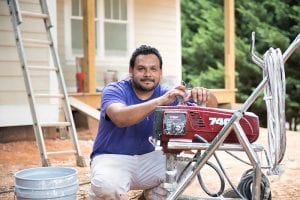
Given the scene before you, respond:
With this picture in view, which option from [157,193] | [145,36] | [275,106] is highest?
[145,36]

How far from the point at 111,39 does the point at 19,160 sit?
17.3 ft

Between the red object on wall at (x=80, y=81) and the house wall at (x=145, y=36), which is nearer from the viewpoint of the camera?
the red object on wall at (x=80, y=81)

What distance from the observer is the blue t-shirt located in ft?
11.7

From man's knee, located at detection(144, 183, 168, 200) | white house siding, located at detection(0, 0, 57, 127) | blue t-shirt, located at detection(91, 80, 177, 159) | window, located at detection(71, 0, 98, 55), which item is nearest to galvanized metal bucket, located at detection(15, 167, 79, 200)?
blue t-shirt, located at detection(91, 80, 177, 159)

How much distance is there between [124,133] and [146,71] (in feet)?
1.70

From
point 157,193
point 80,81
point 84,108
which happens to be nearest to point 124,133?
point 157,193

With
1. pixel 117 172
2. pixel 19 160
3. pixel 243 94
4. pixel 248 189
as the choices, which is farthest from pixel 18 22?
pixel 243 94

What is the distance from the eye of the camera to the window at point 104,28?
416 inches

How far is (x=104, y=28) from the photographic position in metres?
11.1

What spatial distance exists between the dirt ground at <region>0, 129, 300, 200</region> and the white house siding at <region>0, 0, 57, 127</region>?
0.50 meters

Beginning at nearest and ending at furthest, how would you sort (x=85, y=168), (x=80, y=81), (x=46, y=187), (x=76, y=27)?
1. (x=46, y=187)
2. (x=85, y=168)
3. (x=80, y=81)
4. (x=76, y=27)

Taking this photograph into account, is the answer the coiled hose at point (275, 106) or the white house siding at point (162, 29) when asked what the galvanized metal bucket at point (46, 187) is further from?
the white house siding at point (162, 29)

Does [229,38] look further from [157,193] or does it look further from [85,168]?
[157,193]

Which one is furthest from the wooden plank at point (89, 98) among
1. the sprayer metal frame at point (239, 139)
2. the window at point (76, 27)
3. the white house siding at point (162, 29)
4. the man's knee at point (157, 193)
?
the sprayer metal frame at point (239, 139)
